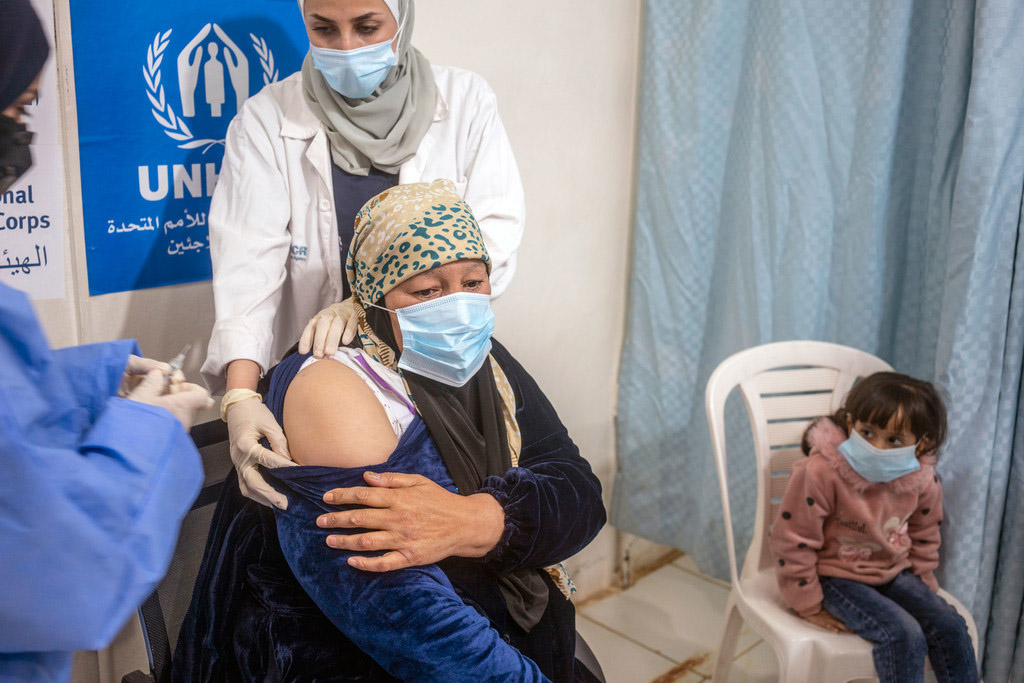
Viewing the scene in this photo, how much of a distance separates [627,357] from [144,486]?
7.03 feet

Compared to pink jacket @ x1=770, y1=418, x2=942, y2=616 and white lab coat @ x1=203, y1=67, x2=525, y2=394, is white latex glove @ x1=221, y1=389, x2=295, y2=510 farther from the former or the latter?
pink jacket @ x1=770, y1=418, x2=942, y2=616

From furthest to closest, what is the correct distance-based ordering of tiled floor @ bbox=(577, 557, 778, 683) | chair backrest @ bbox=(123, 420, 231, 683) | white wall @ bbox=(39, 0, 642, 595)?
tiled floor @ bbox=(577, 557, 778, 683), white wall @ bbox=(39, 0, 642, 595), chair backrest @ bbox=(123, 420, 231, 683)

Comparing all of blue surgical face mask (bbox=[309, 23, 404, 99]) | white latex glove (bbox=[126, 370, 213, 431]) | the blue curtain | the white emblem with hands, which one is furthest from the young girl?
the white emblem with hands

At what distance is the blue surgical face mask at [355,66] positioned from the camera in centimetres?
149

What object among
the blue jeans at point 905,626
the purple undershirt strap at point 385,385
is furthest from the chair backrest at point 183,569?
the blue jeans at point 905,626

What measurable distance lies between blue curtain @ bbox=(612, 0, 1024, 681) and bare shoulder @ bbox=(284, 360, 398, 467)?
1.44 m

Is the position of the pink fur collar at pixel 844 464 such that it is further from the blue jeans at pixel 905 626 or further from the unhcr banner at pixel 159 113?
the unhcr banner at pixel 159 113

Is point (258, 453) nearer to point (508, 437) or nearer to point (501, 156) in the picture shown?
point (508, 437)

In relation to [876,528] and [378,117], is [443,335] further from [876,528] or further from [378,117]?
[876,528]

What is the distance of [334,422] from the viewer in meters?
1.27

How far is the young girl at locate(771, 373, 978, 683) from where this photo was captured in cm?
182

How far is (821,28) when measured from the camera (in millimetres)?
2215

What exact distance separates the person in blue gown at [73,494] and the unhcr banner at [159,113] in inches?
31.9

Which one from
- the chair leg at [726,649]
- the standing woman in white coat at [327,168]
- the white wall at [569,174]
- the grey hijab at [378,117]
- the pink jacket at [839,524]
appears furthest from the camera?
the white wall at [569,174]
